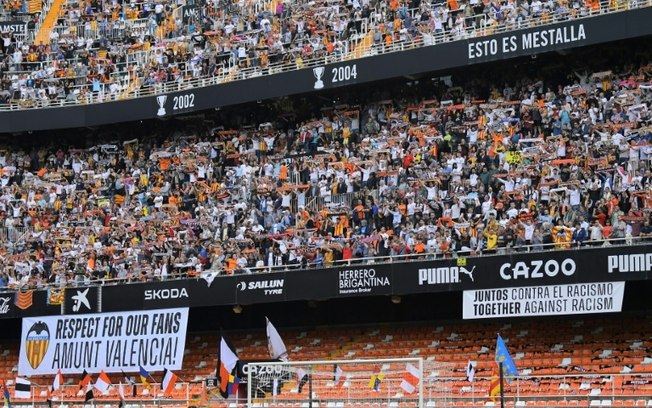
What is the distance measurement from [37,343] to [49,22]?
526 inches

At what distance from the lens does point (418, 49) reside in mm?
35969

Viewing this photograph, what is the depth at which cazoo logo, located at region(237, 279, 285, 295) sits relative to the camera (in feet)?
109

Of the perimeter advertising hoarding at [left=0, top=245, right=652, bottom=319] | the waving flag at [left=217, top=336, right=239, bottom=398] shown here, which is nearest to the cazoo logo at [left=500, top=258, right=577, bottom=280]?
the perimeter advertising hoarding at [left=0, top=245, right=652, bottom=319]

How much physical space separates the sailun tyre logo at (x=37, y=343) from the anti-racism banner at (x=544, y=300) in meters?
12.0

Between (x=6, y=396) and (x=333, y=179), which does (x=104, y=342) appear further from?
(x=333, y=179)

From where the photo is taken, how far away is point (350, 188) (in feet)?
115

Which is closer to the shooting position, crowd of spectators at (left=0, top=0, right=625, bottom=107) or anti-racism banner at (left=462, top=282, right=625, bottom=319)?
anti-racism banner at (left=462, top=282, right=625, bottom=319)

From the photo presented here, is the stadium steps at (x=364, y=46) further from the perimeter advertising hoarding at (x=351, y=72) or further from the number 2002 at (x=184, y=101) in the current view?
the number 2002 at (x=184, y=101)

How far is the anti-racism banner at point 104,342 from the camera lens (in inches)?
1378

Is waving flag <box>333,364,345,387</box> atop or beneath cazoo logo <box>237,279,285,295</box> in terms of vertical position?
beneath

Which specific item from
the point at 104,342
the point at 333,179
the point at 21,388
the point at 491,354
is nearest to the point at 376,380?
the point at 491,354

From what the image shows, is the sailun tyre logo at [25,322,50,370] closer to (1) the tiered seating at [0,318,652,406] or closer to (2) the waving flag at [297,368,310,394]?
(1) the tiered seating at [0,318,652,406]

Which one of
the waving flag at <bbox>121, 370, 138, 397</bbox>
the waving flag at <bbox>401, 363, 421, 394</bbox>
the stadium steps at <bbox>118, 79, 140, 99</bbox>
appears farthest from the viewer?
the stadium steps at <bbox>118, 79, 140, 99</bbox>

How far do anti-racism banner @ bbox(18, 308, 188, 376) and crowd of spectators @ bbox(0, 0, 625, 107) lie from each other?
8.09m
